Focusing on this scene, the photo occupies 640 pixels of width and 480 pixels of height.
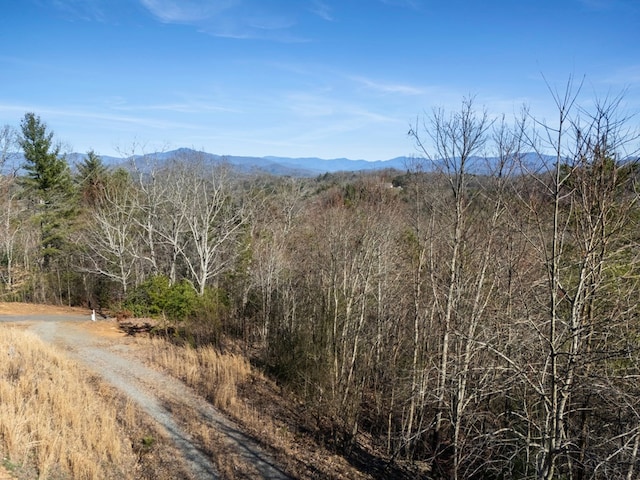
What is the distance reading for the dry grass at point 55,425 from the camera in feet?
20.7

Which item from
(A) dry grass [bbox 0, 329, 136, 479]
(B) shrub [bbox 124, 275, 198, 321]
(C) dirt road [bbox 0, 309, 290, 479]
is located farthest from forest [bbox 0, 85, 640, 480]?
(A) dry grass [bbox 0, 329, 136, 479]

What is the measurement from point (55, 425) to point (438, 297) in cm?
770

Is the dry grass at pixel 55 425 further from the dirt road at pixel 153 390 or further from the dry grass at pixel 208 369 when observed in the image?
the dry grass at pixel 208 369

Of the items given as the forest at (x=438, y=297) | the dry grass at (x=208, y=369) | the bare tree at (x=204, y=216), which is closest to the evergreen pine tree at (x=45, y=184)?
the forest at (x=438, y=297)

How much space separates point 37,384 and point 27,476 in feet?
10.9

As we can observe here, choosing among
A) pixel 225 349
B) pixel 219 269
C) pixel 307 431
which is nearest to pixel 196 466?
pixel 307 431

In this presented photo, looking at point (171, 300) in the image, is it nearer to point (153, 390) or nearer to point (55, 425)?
point (153, 390)

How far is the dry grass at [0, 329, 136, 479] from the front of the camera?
6316 mm

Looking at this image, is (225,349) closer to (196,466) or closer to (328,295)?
(328,295)

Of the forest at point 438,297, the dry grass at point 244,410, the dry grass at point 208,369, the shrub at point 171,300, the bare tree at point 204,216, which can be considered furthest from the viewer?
the bare tree at point 204,216

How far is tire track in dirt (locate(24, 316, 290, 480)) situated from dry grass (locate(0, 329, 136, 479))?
1012 millimetres

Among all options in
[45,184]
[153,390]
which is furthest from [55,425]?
[45,184]

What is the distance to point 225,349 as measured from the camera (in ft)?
49.4

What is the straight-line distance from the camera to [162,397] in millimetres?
10805
